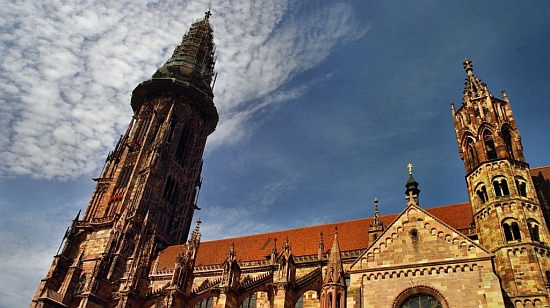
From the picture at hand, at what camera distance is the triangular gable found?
1462cm

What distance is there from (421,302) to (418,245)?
2016 mm

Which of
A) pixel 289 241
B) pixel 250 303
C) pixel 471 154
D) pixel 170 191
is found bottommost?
pixel 250 303

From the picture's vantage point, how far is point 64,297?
27094 mm

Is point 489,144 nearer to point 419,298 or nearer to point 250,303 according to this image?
point 419,298

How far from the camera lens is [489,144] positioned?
767 inches

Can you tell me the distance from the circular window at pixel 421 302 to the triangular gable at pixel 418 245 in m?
1.14

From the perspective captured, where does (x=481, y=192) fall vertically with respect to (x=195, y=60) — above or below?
below

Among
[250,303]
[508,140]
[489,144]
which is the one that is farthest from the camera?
[250,303]

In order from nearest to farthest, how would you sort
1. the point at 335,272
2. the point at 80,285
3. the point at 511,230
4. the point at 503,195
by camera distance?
the point at 335,272 < the point at 511,230 < the point at 503,195 < the point at 80,285

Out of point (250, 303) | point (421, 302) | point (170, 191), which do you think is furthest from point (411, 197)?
point (170, 191)

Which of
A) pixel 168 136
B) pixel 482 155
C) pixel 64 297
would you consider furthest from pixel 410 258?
pixel 168 136

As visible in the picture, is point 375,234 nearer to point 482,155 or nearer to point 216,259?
point 482,155

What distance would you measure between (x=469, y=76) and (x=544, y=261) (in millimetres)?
10761

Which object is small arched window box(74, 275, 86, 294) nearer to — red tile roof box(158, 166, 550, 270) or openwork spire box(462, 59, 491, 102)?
red tile roof box(158, 166, 550, 270)
